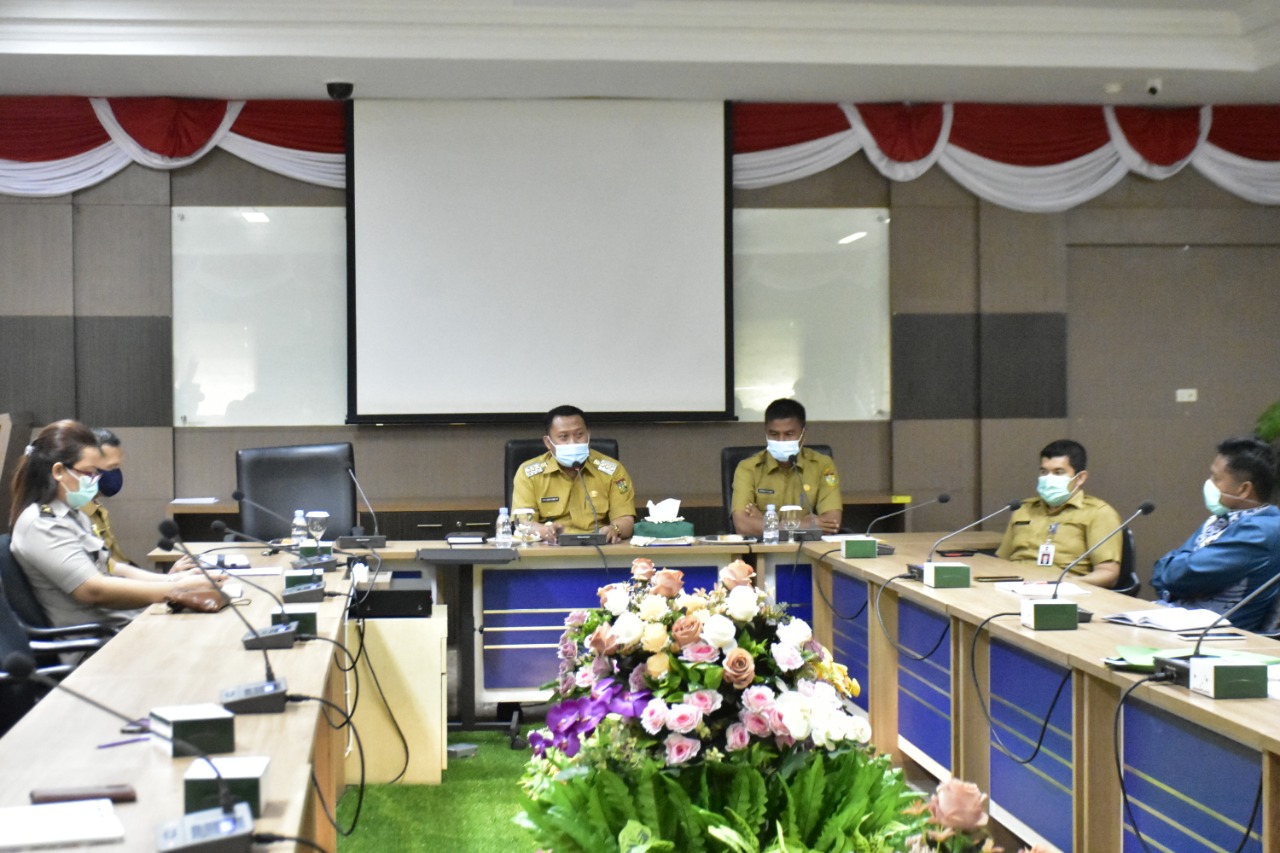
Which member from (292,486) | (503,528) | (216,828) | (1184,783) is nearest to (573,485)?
(503,528)

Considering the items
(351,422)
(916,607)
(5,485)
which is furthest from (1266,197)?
(5,485)

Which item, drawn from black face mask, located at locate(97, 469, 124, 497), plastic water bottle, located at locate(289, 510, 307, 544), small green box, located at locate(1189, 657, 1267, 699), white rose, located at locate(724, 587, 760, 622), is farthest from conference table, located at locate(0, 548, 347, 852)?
black face mask, located at locate(97, 469, 124, 497)

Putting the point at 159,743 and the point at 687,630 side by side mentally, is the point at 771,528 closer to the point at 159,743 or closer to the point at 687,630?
the point at 687,630

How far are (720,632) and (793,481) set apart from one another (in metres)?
3.83

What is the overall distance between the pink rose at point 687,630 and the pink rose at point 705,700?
0.27 ft

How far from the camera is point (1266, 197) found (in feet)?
22.7

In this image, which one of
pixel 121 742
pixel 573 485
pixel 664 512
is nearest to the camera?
pixel 121 742

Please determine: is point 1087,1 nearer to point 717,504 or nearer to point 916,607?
point 717,504

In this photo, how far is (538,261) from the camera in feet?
21.6

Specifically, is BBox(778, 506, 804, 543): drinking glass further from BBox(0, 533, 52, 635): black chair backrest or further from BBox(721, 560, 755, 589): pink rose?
BBox(721, 560, 755, 589): pink rose

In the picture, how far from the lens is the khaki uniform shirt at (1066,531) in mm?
4488

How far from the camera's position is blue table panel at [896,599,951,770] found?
12.2ft

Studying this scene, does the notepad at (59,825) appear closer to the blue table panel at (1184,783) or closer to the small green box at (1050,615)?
the blue table panel at (1184,783)

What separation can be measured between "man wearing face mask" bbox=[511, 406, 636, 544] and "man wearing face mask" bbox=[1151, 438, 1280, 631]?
7.32 ft
